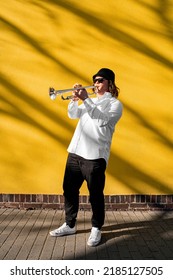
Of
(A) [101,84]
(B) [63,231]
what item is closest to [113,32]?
(A) [101,84]

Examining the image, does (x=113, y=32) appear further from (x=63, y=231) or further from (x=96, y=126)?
(x=63, y=231)

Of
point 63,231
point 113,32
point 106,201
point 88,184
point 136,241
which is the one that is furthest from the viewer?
point 106,201

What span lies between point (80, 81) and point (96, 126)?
1.44 meters

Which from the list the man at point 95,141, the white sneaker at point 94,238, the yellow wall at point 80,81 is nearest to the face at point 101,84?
the man at point 95,141

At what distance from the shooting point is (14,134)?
5.91 metres

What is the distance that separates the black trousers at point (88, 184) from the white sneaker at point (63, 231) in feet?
0.16

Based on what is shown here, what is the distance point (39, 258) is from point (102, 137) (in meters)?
1.37

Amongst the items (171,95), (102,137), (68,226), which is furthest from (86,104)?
(171,95)

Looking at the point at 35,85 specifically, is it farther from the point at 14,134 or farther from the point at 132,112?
the point at 132,112

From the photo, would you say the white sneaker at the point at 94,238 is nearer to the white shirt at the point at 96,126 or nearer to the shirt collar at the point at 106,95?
the white shirt at the point at 96,126

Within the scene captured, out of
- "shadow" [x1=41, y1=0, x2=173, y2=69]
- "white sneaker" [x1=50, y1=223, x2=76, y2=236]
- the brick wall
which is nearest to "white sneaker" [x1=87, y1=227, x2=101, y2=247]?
"white sneaker" [x1=50, y1=223, x2=76, y2=236]

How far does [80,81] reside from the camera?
5875mm

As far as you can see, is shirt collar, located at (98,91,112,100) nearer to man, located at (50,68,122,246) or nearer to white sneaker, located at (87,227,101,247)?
man, located at (50,68,122,246)

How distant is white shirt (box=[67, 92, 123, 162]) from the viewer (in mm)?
4473
